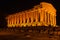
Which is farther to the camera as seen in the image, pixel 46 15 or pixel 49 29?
pixel 46 15

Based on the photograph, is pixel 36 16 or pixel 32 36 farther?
pixel 36 16

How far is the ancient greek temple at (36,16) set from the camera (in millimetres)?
41000

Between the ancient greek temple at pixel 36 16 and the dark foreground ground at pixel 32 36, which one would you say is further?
the ancient greek temple at pixel 36 16

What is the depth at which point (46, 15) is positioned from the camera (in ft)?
139

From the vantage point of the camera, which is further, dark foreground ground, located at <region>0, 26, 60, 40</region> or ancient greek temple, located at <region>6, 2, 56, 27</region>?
ancient greek temple, located at <region>6, 2, 56, 27</region>

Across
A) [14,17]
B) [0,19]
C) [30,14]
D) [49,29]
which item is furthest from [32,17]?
[49,29]

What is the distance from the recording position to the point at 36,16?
138 feet

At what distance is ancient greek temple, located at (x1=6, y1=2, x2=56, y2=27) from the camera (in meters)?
41.0

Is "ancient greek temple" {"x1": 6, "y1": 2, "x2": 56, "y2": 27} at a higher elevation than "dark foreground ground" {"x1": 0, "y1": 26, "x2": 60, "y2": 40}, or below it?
higher

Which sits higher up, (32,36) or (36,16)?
(36,16)

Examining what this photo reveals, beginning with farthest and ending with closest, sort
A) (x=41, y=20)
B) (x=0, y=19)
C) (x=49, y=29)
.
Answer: (x=41, y=20)
(x=0, y=19)
(x=49, y=29)

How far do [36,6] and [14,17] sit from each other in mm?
4784

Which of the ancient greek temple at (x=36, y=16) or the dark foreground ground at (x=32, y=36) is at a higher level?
the ancient greek temple at (x=36, y=16)

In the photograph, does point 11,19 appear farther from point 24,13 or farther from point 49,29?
point 49,29
